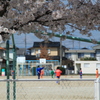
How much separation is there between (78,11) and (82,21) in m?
0.32

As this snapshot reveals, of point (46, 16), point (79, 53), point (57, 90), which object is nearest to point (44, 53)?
point (79, 53)

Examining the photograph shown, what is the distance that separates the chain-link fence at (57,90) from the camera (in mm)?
7844

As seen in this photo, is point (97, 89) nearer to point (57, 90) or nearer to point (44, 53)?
point (57, 90)

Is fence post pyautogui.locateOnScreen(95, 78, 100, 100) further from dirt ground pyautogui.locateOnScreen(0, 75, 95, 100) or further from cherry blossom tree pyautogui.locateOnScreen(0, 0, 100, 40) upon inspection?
cherry blossom tree pyautogui.locateOnScreen(0, 0, 100, 40)

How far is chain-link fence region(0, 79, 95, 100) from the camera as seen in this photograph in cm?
784

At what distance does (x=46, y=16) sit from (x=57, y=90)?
87.0 inches

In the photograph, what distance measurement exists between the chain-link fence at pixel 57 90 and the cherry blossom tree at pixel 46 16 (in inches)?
56.9

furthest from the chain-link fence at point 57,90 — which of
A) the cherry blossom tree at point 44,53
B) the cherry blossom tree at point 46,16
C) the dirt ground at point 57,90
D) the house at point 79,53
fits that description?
the house at point 79,53

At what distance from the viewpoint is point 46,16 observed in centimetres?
906

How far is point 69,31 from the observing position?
32.1 ft

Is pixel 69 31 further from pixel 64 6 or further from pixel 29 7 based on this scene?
pixel 29 7

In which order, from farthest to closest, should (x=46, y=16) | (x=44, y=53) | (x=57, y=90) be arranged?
(x=44, y=53) < (x=46, y=16) < (x=57, y=90)

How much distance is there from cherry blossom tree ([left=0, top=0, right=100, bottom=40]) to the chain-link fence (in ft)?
4.74

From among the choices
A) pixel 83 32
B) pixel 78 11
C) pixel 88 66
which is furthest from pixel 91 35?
pixel 88 66
